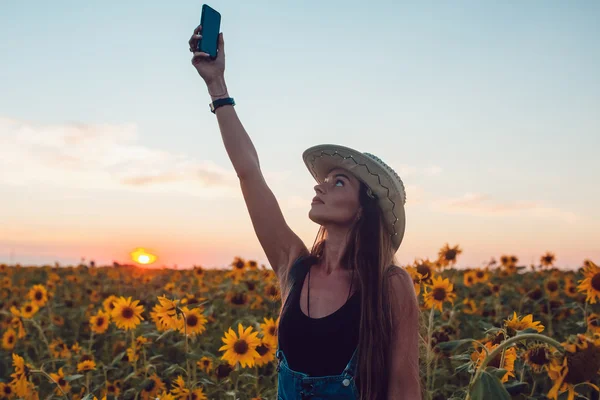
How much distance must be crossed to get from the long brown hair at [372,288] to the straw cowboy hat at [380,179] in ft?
0.14

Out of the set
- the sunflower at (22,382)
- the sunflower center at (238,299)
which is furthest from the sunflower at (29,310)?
the sunflower at (22,382)

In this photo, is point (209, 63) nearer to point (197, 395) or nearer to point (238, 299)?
point (197, 395)

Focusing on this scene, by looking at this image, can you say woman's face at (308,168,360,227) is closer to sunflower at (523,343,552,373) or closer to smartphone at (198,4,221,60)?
smartphone at (198,4,221,60)

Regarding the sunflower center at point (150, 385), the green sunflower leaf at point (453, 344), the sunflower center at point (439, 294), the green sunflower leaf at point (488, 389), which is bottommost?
the sunflower center at point (150, 385)

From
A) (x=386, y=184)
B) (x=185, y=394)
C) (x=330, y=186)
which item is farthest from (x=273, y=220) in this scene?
(x=185, y=394)

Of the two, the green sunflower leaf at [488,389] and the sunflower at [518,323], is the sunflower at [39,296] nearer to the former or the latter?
the sunflower at [518,323]

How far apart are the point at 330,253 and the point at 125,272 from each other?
403 inches

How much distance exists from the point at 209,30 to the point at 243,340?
194cm

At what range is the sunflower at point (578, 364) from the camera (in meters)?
1.40

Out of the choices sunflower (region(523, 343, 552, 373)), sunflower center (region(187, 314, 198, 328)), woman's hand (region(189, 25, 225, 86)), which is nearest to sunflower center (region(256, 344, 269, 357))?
sunflower center (region(187, 314, 198, 328))

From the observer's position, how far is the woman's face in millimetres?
2900

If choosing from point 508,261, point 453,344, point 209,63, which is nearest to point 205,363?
point 209,63

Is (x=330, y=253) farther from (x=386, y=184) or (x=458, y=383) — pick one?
(x=458, y=383)

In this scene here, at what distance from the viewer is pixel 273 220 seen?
3139 mm
